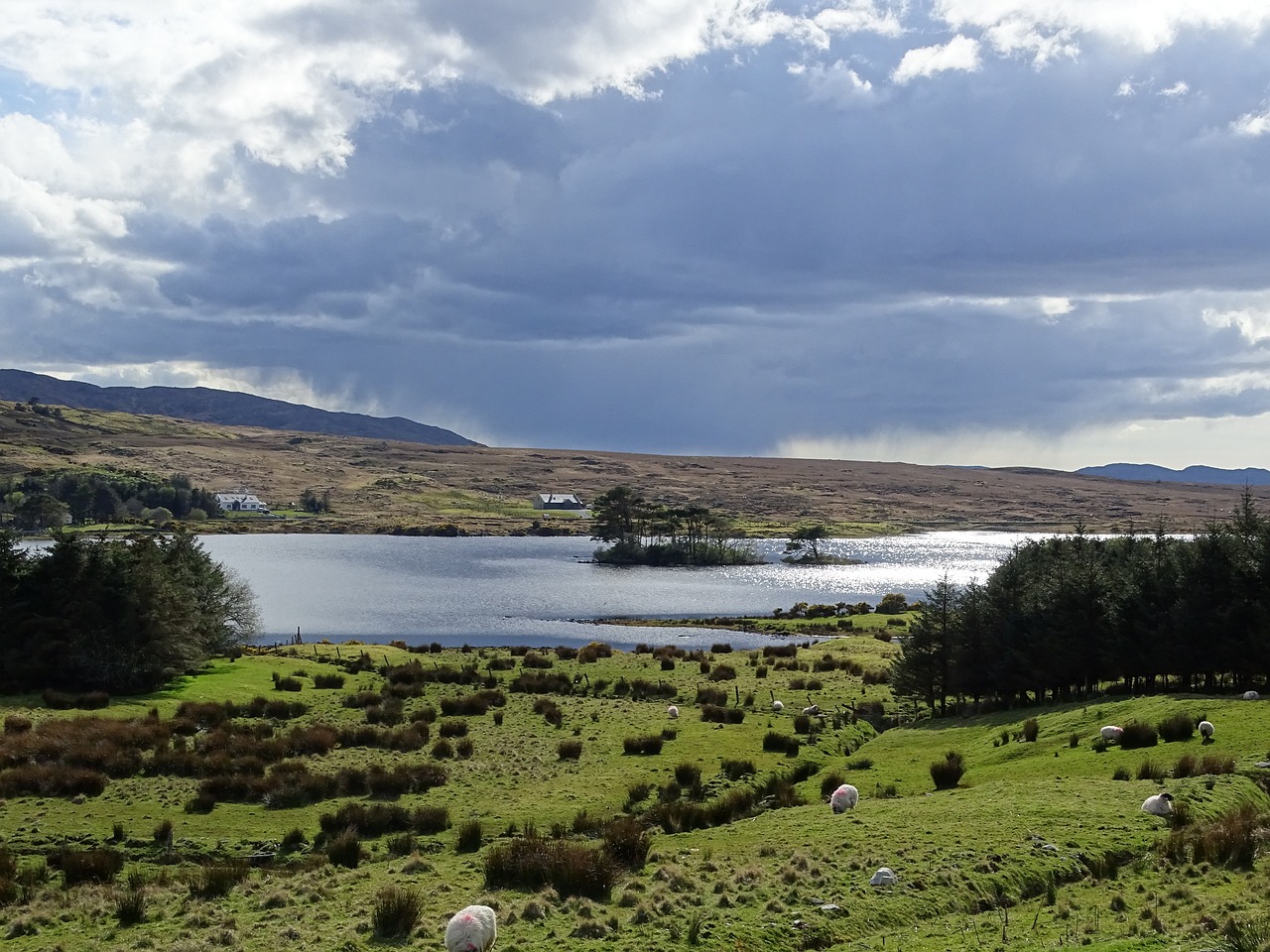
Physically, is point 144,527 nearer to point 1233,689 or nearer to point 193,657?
point 193,657

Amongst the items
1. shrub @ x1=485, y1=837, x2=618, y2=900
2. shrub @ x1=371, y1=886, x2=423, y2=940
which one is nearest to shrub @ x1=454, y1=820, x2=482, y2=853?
shrub @ x1=485, y1=837, x2=618, y2=900

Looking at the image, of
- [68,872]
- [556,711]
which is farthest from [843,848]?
[556,711]

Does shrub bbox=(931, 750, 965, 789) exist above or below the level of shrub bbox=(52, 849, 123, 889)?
above

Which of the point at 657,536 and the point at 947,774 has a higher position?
the point at 657,536

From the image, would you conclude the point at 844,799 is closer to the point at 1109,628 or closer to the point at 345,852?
the point at 345,852

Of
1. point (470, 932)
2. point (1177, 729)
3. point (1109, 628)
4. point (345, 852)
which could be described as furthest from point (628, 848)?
point (1109, 628)

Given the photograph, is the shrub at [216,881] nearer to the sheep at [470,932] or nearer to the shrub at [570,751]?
the sheep at [470,932]

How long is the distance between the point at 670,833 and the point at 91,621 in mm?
28950

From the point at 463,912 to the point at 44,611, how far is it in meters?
34.8

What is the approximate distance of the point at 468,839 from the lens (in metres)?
20.1

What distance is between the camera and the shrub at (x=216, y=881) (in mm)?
16594

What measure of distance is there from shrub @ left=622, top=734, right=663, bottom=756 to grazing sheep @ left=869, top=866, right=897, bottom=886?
15.6m

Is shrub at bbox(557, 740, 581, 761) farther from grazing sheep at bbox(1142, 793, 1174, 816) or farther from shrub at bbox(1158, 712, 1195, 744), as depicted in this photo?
grazing sheep at bbox(1142, 793, 1174, 816)

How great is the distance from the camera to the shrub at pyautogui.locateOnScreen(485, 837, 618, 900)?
15547mm
